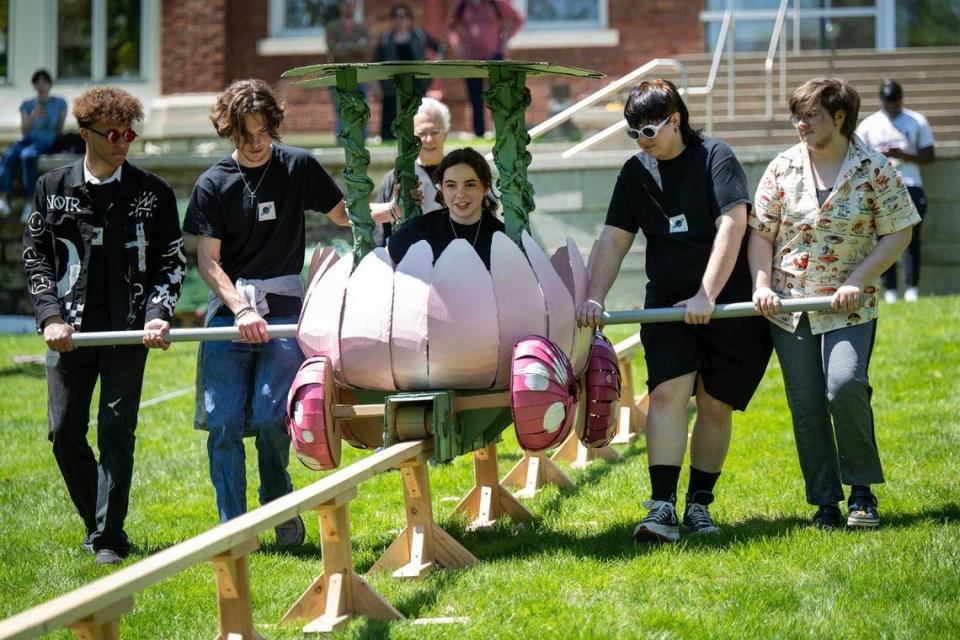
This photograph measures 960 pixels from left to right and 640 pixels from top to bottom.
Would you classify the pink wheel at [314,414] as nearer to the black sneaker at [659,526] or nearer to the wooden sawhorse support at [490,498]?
the wooden sawhorse support at [490,498]

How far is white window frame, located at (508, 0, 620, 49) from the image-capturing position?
19.2 m

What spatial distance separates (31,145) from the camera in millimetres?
17266

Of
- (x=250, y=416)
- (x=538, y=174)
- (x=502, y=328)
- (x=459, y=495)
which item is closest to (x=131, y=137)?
(x=250, y=416)

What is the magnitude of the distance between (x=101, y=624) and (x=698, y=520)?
10.2 feet

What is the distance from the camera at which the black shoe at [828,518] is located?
20.6 ft

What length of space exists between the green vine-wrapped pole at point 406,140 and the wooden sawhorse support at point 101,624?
3.18 meters

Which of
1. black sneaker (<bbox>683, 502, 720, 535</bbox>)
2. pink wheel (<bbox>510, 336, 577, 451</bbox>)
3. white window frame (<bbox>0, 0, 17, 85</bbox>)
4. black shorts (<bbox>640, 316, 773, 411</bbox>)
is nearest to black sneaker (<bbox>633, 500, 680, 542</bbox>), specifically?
black sneaker (<bbox>683, 502, 720, 535</bbox>)

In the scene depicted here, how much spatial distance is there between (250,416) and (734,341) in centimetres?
218

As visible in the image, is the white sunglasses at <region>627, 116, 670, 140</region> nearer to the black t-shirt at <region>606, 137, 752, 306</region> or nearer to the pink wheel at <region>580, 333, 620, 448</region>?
the black t-shirt at <region>606, 137, 752, 306</region>

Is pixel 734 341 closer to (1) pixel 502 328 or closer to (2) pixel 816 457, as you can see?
(2) pixel 816 457

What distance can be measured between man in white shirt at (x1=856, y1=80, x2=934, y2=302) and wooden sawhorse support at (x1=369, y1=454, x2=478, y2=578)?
28.3ft

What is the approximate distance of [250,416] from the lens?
6672 millimetres

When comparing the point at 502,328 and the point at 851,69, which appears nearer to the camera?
the point at 502,328

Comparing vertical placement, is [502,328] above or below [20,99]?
below
